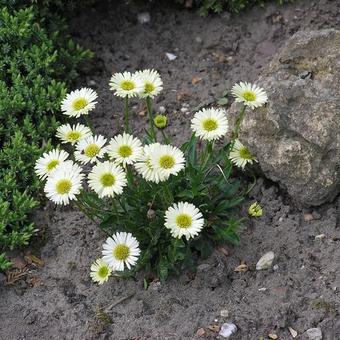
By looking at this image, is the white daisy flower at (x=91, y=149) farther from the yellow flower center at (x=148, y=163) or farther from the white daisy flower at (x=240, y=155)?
the white daisy flower at (x=240, y=155)

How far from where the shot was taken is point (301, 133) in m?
3.47

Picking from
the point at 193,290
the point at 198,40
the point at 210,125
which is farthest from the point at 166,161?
the point at 198,40

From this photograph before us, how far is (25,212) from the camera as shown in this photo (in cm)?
379

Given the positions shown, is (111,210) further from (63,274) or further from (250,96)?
(250,96)

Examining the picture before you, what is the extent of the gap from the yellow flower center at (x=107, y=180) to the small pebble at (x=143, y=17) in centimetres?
218

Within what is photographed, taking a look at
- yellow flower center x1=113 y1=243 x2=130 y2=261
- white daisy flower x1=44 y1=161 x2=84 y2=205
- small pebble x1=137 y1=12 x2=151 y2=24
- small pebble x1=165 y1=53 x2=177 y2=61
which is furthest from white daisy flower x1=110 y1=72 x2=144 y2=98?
small pebble x1=137 y1=12 x2=151 y2=24

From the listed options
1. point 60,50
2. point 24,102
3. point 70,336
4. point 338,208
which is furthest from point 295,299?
point 60,50

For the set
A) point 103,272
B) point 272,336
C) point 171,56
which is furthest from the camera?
point 171,56

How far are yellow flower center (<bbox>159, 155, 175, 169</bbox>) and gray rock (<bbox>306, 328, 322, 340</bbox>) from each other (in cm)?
97

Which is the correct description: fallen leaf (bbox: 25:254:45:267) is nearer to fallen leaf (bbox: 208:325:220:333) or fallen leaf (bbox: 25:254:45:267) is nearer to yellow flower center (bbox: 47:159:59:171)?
yellow flower center (bbox: 47:159:59:171)

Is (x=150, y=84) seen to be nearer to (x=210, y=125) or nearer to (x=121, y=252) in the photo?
(x=210, y=125)

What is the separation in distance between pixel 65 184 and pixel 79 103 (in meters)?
0.46

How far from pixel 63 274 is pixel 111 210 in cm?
43

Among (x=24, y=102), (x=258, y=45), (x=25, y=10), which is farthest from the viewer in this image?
(x=258, y=45)
